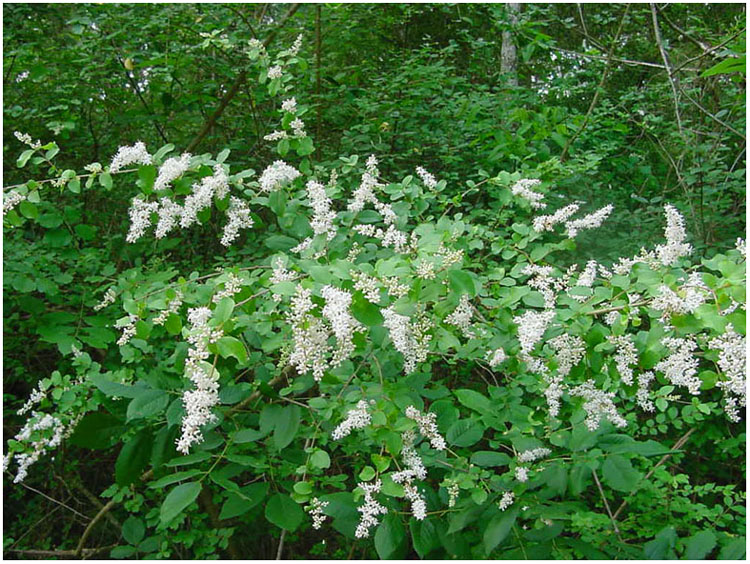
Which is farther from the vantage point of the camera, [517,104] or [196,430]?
[517,104]

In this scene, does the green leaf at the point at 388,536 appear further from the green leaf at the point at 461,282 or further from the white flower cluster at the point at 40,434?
the white flower cluster at the point at 40,434

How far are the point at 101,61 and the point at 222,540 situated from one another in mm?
2653

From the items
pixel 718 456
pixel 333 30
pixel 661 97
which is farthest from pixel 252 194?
pixel 661 97

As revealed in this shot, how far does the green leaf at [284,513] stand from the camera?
1.63 meters

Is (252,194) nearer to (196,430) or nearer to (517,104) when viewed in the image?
(196,430)

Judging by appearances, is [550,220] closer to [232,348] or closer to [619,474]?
[619,474]

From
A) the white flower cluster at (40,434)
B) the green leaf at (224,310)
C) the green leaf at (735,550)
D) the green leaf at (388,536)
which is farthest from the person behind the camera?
the white flower cluster at (40,434)

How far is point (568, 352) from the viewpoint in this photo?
1.43m

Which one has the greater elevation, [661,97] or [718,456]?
[661,97]

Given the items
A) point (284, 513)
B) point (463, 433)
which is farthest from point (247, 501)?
point (463, 433)

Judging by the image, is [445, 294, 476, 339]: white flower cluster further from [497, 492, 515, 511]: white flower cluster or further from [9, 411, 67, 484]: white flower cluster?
[9, 411, 67, 484]: white flower cluster

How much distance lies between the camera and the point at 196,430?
4.41 ft

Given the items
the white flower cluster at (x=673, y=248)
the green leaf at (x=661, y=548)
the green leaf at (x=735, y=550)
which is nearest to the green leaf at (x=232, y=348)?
the white flower cluster at (x=673, y=248)

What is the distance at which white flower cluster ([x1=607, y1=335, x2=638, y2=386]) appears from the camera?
4.42ft
